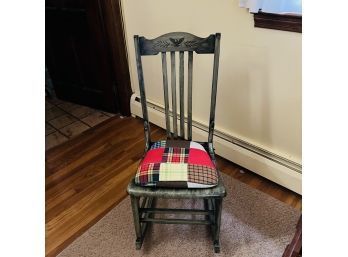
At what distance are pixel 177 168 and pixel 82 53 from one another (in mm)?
1632

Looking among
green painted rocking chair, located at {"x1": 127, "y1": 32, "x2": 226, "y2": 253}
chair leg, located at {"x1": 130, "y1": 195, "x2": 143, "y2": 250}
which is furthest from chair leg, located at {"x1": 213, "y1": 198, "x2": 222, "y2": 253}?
chair leg, located at {"x1": 130, "y1": 195, "x2": 143, "y2": 250}

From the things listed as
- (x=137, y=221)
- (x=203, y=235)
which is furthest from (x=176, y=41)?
(x=203, y=235)

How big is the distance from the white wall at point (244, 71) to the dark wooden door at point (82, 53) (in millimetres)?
422

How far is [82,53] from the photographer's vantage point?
2.38 m

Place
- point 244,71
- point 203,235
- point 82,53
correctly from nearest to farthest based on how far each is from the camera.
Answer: point 203,235 → point 244,71 → point 82,53

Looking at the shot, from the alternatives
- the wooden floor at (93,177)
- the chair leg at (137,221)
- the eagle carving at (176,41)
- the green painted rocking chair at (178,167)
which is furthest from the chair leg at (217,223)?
the eagle carving at (176,41)

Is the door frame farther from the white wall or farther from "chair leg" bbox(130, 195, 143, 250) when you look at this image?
"chair leg" bbox(130, 195, 143, 250)

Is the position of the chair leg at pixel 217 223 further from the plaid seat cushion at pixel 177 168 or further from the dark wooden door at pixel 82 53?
the dark wooden door at pixel 82 53

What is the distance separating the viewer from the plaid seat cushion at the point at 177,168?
3.71 feet

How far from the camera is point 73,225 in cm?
152

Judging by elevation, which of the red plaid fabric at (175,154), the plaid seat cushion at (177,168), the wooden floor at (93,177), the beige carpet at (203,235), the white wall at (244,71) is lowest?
the beige carpet at (203,235)

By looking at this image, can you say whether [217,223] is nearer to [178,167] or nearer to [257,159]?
[178,167]
